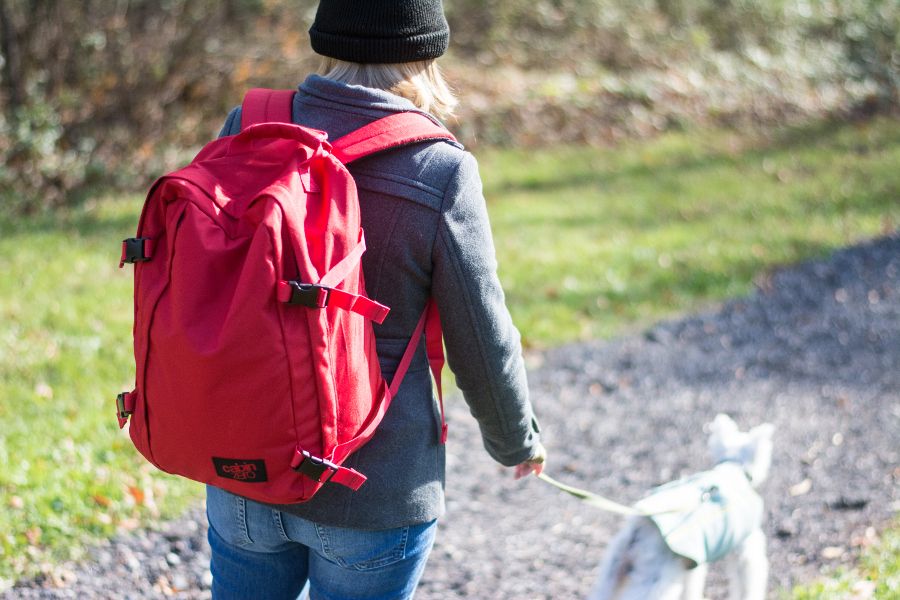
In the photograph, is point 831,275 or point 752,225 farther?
point 752,225

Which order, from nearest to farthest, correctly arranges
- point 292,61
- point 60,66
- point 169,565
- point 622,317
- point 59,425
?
point 169,565 → point 59,425 → point 622,317 → point 60,66 → point 292,61

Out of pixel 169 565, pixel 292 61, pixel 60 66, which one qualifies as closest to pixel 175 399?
pixel 169 565

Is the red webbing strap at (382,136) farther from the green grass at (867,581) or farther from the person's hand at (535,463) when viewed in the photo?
the green grass at (867,581)

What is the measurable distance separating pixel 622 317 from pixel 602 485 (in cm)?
203

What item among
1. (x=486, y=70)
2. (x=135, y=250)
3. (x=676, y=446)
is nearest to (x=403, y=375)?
(x=135, y=250)

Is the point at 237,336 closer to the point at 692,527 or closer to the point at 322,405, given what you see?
the point at 322,405

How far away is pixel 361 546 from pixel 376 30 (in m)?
1.04

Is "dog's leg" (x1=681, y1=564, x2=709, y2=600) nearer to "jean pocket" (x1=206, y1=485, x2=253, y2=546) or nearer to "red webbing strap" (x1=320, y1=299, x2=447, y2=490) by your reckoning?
"red webbing strap" (x1=320, y1=299, x2=447, y2=490)

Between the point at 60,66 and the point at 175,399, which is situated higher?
the point at 175,399

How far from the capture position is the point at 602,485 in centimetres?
436

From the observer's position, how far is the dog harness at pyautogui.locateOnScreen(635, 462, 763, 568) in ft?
8.63

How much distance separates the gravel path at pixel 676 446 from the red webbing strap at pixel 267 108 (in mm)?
2043

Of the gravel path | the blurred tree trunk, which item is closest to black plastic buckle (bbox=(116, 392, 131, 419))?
the gravel path

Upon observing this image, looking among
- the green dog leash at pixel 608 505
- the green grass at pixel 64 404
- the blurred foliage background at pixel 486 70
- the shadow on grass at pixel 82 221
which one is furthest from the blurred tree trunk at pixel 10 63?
the green dog leash at pixel 608 505
